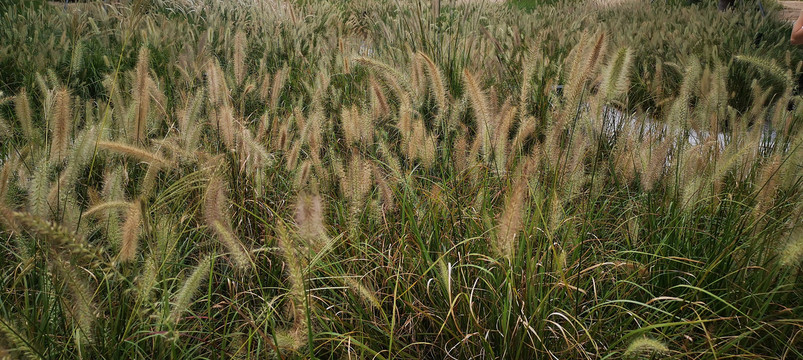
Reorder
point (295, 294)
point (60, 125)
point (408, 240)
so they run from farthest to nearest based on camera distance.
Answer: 1. point (408, 240)
2. point (60, 125)
3. point (295, 294)

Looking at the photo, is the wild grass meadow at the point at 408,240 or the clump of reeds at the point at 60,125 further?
the clump of reeds at the point at 60,125

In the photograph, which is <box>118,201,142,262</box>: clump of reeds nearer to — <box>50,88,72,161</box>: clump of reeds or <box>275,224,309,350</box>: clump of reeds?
<box>275,224,309,350</box>: clump of reeds

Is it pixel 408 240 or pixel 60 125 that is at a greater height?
pixel 60 125

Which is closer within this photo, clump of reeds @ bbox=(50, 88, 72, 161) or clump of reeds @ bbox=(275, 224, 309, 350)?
clump of reeds @ bbox=(275, 224, 309, 350)

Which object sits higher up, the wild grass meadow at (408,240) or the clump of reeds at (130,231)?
the clump of reeds at (130,231)

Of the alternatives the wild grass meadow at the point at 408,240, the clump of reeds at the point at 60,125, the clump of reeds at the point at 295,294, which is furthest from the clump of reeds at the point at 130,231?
the clump of reeds at the point at 60,125

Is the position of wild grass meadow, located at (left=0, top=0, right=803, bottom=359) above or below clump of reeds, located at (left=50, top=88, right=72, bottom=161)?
below

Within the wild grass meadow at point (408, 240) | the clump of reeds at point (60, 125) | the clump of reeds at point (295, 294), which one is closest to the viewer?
the clump of reeds at point (295, 294)

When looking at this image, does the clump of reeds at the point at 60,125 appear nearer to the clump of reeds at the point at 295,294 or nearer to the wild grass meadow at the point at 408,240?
the wild grass meadow at the point at 408,240

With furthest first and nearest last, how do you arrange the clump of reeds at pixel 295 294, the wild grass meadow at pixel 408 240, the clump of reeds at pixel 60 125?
1. the clump of reeds at pixel 60 125
2. the wild grass meadow at pixel 408 240
3. the clump of reeds at pixel 295 294

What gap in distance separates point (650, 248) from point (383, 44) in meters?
3.33

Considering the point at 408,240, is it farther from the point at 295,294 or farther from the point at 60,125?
the point at 60,125

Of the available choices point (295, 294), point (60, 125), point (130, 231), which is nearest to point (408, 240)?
point (295, 294)

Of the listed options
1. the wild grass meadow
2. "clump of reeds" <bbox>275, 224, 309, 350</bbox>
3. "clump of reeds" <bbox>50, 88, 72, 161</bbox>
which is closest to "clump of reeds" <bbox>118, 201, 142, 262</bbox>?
the wild grass meadow
